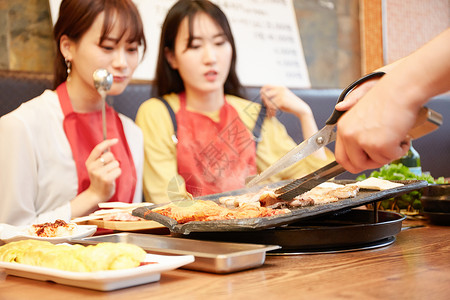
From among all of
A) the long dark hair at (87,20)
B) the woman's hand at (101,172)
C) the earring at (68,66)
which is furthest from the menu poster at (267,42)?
the woman's hand at (101,172)

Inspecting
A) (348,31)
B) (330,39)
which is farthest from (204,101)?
(348,31)

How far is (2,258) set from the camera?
2.84ft

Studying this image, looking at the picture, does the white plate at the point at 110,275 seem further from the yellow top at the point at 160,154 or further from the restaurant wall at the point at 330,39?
the restaurant wall at the point at 330,39

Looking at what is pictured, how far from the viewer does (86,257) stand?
2.44 feet

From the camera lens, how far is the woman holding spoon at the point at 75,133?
6.81 ft

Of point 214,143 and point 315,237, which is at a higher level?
point 214,143

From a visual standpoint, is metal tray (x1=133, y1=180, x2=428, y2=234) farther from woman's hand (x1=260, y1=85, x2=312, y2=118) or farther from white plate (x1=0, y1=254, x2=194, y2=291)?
woman's hand (x1=260, y1=85, x2=312, y2=118)

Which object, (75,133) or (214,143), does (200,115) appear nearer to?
(214,143)

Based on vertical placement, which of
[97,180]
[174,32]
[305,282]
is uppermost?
[174,32]

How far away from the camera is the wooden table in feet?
2.29

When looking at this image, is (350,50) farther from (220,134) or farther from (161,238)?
(161,238)

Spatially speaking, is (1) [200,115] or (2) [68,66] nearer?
(2) [68,66]

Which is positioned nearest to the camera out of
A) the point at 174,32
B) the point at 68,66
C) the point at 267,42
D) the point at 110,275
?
the point at 110,275

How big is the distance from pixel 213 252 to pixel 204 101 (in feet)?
7.10
